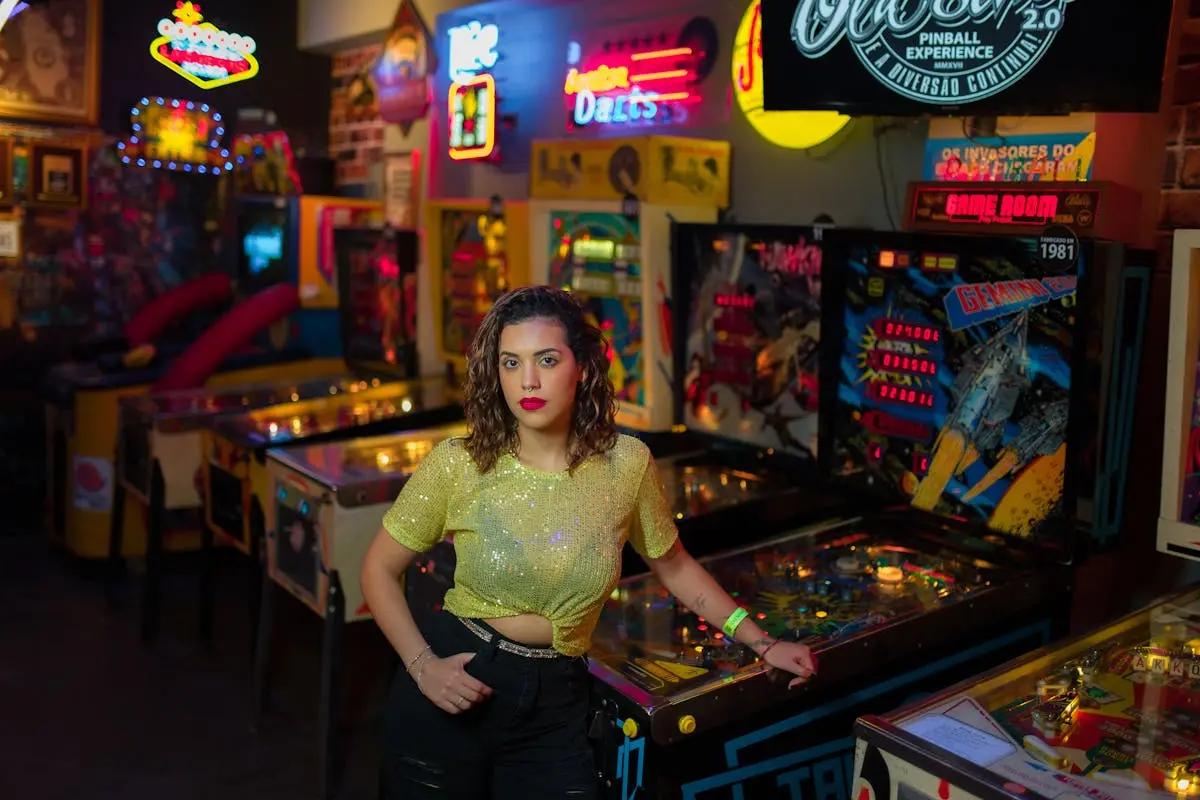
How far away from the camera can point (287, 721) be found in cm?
362

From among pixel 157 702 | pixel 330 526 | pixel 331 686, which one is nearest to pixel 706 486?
pixel 330 526

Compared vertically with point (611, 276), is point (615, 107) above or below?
above

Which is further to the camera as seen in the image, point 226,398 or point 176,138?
point 176,138

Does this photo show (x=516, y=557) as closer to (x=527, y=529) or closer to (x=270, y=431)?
(x=527, y=529)

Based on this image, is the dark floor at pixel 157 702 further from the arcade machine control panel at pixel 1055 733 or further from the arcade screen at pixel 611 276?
the arcade machine control panel at pixel 1055 733

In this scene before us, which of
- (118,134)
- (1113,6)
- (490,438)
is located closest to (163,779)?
(490,438)

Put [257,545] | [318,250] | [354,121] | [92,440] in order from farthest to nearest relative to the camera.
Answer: [354,121], [318,250], [92,440], [257,545]

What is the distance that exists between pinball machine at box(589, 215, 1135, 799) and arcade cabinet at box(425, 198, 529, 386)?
1490 mm

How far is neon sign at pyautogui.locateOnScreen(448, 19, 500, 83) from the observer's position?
4.66m

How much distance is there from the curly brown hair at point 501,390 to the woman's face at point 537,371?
18 millimetres

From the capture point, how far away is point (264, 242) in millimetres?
5613

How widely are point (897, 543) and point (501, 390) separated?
1.29 metres

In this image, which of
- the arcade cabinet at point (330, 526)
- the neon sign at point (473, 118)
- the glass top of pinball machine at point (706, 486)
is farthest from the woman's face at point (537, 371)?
the neon sign at point (473, 118)

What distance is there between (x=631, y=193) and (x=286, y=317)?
102 inches
